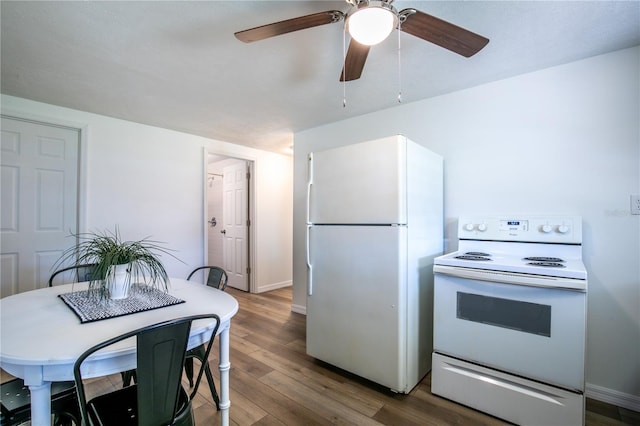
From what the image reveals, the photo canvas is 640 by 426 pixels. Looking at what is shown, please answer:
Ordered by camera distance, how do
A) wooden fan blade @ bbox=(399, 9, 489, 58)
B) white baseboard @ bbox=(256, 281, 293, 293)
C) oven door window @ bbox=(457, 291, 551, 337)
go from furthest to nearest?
white baseboard @ bbox=(256, 281, 293, 293)
oven door window @ bbox=(457, 291, 551, 337)
wooden fan blade @ bbox=(399, 9, 489, 58)

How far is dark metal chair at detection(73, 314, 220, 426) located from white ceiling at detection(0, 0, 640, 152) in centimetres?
153

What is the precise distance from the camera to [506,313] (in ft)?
5.53

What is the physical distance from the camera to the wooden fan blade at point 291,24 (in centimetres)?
125

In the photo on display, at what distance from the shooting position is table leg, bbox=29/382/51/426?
964mm

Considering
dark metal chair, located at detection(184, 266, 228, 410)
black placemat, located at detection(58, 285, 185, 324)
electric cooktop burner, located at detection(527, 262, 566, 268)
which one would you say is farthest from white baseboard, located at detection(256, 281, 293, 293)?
electric cooktop burner, located at detection(527, 262, 566, 268)

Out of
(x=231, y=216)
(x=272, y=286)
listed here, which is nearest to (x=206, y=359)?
(x=272, y=286)

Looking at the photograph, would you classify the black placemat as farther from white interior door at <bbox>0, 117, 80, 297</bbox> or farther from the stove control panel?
the stove control panel

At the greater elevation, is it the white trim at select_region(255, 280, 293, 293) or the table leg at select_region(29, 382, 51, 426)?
the table leg at select_region(29, 382, 51, 426)

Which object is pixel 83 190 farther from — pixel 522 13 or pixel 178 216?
pixel 522 13

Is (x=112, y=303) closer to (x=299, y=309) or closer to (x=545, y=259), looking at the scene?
(x=299, y=309)

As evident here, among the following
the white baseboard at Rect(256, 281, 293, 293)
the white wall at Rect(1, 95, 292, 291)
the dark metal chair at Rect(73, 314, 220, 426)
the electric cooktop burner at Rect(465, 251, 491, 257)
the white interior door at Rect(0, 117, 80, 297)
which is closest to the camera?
the dark metal chair at Rect(73, 314, 220, 426)

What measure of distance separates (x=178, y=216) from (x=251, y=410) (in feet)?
8.17

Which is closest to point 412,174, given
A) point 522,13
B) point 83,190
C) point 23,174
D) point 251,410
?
point 522,13

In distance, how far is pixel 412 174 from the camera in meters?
1.97
